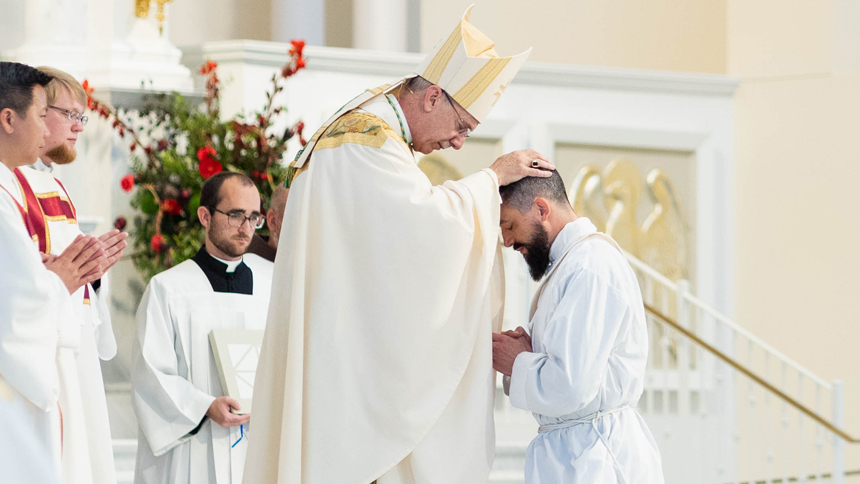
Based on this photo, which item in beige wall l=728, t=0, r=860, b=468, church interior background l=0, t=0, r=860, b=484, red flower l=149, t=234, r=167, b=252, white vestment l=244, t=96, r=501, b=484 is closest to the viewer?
white vestment l=244, t=96, r=501, b=484

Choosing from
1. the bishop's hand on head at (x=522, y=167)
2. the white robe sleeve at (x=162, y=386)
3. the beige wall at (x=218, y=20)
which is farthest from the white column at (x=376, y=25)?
the bishop's hand on head at (x=522, y=167)

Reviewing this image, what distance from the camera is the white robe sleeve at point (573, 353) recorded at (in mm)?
3064

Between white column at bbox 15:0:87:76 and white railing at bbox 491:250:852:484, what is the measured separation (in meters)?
3.16

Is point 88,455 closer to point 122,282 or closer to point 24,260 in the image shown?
point 24,260

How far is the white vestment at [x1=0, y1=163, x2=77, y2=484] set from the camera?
3.09 meters

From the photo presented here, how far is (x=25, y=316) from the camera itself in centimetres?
310

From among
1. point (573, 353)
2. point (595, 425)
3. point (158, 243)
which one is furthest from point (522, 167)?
point (158, 243)

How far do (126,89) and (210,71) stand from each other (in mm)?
572

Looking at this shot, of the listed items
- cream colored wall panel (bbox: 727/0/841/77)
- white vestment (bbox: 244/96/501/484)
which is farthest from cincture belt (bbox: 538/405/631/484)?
cream colored wall panel (bbox: 727/0/841/77)

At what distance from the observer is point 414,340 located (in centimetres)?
317

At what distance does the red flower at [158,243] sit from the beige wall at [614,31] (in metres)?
4.45

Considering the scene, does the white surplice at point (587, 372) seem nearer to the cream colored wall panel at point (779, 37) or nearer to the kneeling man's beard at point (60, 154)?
the kneeling man's beard at point (60, 154)

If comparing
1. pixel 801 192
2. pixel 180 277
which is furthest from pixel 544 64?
pixel 180 277

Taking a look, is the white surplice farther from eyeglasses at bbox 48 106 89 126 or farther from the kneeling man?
eyeglasses at bbox 48 106 89 126
